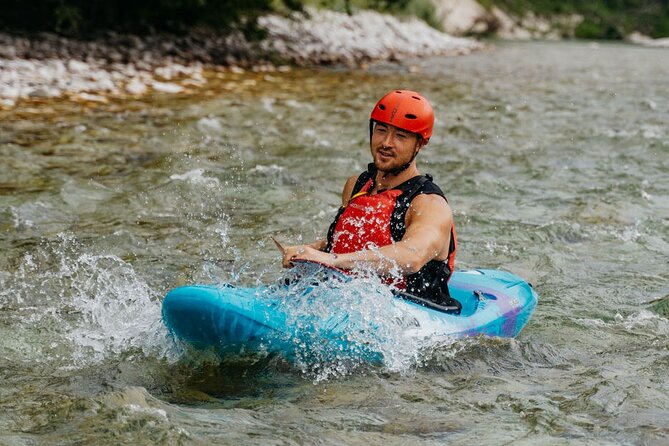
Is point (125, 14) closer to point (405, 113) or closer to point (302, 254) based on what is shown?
point (405, 113)

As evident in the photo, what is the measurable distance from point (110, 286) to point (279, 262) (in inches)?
56.1

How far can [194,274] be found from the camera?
6504 millimetres

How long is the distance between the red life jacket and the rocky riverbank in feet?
27.1

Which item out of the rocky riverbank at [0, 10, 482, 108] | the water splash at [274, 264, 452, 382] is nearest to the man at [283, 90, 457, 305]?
the water splash at [274, 264, 452, 382]

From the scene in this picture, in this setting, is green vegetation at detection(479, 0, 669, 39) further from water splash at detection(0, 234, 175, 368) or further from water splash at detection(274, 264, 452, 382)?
water splash at detection(274, 264, 452, 382)

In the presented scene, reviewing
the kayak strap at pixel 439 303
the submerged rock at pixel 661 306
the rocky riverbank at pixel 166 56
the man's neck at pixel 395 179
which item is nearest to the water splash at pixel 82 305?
the kayak strap at pixel 439 303

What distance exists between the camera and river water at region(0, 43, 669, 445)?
4.15 m

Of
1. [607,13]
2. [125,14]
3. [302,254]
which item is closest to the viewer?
[302,254]

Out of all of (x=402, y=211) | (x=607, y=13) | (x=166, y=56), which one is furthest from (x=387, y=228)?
(x=607, y=13)

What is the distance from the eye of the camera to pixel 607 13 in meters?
45.0

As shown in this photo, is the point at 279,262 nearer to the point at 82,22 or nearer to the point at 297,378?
the point at 297,378

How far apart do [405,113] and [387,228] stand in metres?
0.61

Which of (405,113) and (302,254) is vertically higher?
(405,113)

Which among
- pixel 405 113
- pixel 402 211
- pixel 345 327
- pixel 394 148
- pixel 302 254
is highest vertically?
pixel 405 113
